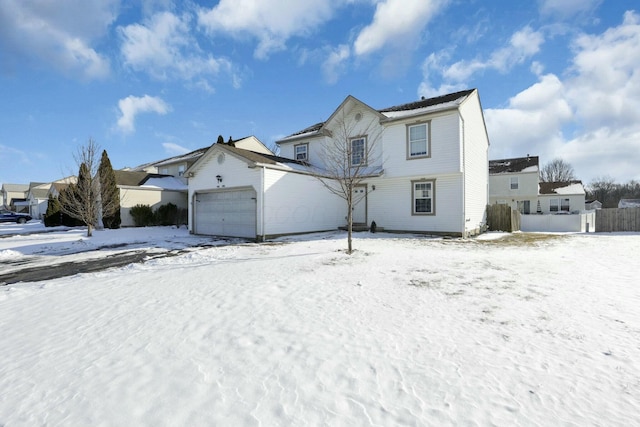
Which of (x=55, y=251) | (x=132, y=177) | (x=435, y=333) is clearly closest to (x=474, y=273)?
(x=435, y=333)

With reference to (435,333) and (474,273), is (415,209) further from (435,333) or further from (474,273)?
(435,333)

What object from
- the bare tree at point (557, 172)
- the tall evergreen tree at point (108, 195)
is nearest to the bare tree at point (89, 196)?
the tall evergreen tree at point (108, 195)

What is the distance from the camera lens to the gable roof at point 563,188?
36.3m

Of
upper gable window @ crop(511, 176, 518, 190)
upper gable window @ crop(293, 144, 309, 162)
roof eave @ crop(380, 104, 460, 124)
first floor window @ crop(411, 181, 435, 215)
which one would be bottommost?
first floor window @ crop(411, 181, 435, 215)

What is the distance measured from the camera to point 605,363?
3.27m

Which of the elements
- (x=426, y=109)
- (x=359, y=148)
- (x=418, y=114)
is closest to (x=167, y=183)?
(x=359, y=148)

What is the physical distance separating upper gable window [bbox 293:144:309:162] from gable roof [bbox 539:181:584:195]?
3199cm

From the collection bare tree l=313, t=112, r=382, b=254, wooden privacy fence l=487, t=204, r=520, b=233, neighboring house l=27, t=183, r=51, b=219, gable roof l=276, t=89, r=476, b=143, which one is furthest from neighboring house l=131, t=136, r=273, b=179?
neighboring house l=27, t=183, r=51, b=219

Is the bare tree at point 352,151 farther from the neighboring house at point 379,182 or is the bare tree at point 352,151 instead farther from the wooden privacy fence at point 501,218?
the wooden privacy fence at point 501,218

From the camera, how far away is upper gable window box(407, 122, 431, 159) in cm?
1548

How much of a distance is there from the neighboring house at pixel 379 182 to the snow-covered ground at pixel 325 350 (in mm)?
8118

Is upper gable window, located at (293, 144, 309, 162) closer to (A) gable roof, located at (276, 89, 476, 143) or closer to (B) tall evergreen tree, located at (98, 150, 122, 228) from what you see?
(A) gable roof, located at (276, 89, 476, 143)

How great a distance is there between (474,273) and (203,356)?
6176 mm

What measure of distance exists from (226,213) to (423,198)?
403 inches
